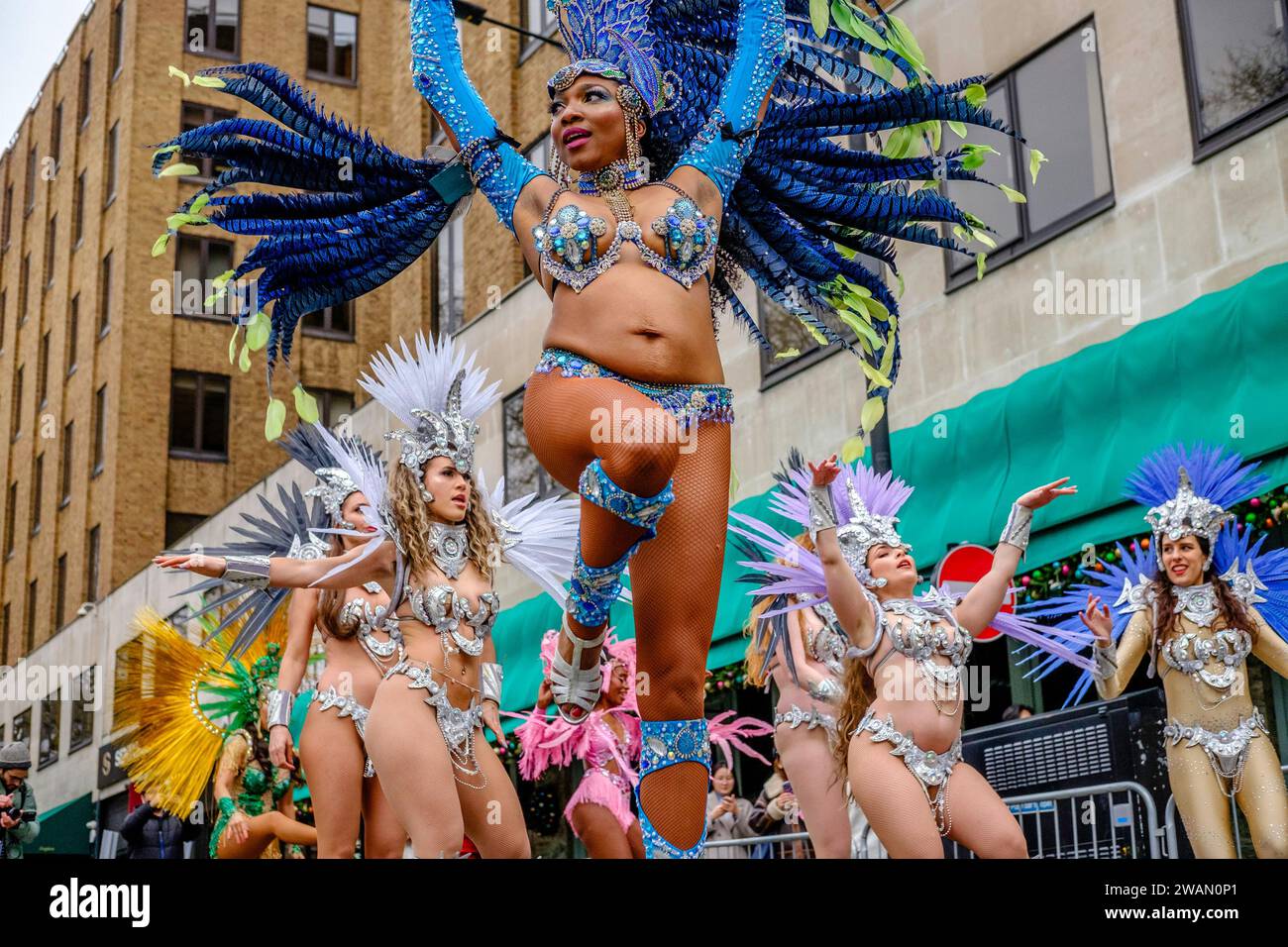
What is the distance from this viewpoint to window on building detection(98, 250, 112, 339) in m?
32.6

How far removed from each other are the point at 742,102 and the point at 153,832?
33.4 ft

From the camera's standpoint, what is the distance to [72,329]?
34875 millimetres

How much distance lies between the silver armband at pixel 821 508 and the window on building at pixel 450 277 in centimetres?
1725

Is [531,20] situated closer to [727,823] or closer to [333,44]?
[333,44]

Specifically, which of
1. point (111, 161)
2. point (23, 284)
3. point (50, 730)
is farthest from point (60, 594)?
point (111, 161)

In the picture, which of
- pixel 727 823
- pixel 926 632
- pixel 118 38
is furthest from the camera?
pixel 118 38

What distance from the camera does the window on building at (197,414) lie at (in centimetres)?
3178

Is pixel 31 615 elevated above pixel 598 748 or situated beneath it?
elevated above

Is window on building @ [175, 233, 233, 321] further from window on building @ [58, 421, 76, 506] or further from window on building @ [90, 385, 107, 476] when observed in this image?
window on building @ [58, 421, 76, 506]

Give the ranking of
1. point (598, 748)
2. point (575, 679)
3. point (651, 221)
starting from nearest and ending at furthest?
1. point (651, 221)
2. point (575, 679)
3. point (598, 748)

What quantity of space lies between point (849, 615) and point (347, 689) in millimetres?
2045

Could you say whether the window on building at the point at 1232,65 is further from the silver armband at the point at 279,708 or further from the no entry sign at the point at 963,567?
the silver armband at the point at 279,708
